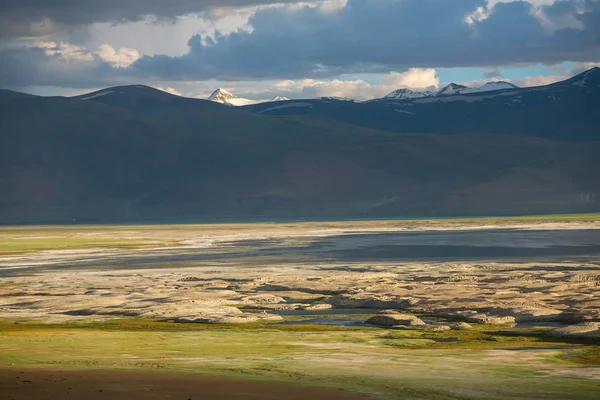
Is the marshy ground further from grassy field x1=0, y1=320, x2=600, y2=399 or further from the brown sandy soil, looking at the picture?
the brown sandy soil

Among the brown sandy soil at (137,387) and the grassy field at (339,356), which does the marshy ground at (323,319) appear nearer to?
the grassy field at (339,356)

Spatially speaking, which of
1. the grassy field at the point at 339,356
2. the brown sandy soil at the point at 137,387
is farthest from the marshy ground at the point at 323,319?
the brown sandy soil at the point at 137,387

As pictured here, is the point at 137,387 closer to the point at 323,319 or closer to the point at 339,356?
the point at 339,356

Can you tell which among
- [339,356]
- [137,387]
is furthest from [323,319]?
[137,387]

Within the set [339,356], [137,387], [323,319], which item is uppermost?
[137,387]

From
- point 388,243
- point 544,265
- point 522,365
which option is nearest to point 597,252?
point 544,265

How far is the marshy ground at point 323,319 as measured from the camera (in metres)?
26.3

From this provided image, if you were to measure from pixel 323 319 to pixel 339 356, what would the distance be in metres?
10.9

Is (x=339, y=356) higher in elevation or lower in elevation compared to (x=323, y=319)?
higher

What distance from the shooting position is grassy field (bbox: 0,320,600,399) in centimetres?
2489

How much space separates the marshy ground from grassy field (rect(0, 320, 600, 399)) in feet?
0.22

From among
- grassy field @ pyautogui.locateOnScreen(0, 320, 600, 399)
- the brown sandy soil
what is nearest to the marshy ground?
grassy field @ pyautogui.locateOnScreen(0, 320, 600, 399)

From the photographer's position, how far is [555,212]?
186625 millimetres

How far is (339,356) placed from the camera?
2978cm
